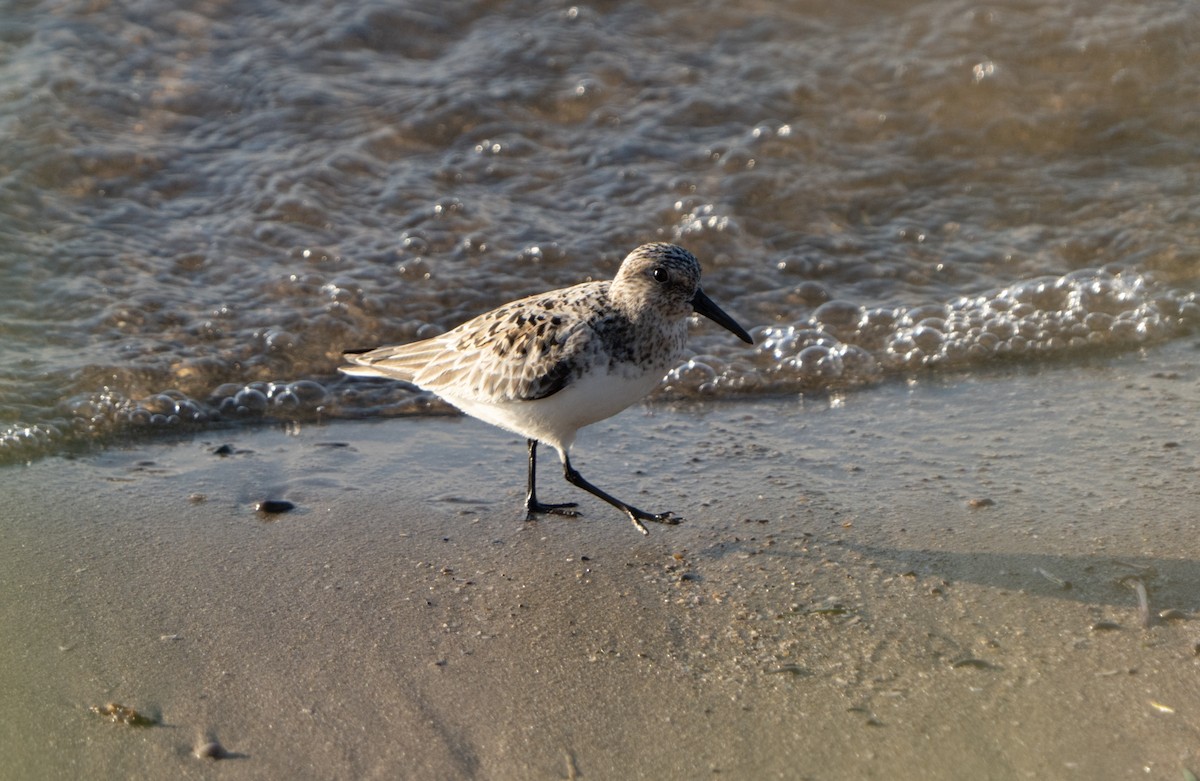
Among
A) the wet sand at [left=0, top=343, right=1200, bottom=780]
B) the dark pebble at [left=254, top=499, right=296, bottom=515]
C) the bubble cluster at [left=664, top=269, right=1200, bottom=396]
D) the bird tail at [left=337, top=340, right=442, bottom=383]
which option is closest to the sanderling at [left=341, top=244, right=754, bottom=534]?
the bird tail at [left=337, top=340, right=442, bottom=383]

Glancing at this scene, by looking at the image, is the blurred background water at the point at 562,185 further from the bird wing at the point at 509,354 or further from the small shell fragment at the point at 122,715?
the small shell fragment at the point at 122,715

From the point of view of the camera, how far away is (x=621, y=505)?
4875 millimetres

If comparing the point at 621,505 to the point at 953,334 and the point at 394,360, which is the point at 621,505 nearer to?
the point at 394,360

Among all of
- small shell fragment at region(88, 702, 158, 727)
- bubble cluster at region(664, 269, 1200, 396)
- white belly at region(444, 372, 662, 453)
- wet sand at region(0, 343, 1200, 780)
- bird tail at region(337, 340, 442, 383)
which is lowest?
small shell fragment at region(88, 702, 158, 727)

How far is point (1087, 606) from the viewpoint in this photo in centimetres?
407

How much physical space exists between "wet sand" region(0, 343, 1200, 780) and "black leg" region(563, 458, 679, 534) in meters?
0.06

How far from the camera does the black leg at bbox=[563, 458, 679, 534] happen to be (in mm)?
4852

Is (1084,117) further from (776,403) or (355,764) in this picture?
(355,764)

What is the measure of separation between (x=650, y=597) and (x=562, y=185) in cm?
430

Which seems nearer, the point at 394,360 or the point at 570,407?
the point at 570,407

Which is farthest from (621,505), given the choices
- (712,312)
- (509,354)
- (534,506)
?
(712,312)

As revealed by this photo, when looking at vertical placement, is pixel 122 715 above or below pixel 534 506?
below

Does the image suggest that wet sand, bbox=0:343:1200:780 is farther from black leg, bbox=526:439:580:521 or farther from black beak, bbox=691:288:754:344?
black beak, bbox=691:288:754:344

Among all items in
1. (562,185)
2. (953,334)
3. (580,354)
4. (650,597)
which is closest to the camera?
(650,597)
